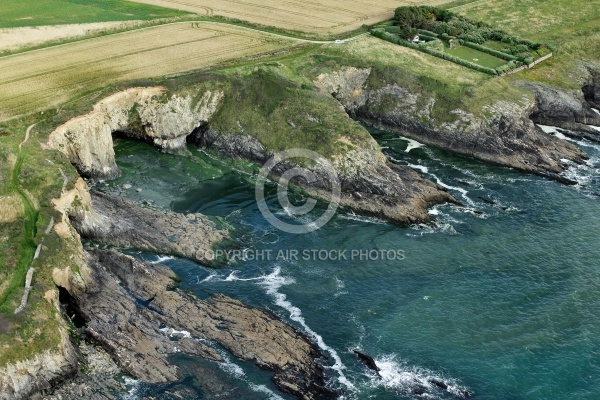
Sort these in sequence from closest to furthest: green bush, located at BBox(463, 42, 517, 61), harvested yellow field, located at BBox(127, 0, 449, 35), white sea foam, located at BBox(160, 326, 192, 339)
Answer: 1. white sea foam, located at BBox(160, 326, 192, 339)
2. green bush, located at BBox(463, 42, 517, 61)
3. harvested yellow field, located at BBox(127, 0, 449, 35)

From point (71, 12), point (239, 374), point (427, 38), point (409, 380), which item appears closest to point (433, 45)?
point (427, 38)

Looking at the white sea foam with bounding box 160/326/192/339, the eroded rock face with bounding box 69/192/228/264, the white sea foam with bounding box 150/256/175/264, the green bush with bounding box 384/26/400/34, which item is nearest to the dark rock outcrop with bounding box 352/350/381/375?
the white sea foam with bounding box 160/326/192/339

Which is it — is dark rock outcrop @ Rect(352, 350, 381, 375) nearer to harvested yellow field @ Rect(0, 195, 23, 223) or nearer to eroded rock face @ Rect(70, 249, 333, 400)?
eroded rock face @ Rect(70, 249, 333, 400)

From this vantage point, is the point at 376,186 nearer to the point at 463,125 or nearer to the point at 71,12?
the point at 463,125

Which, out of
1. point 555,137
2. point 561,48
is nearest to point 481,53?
point 561,48

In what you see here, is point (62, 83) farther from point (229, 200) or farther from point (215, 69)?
point (229, 200)

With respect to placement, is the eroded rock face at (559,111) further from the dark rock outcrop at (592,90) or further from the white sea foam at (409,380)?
the white sea foam at (409,380)

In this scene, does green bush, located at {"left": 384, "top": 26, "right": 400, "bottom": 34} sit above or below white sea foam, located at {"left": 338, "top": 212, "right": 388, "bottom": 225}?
above
